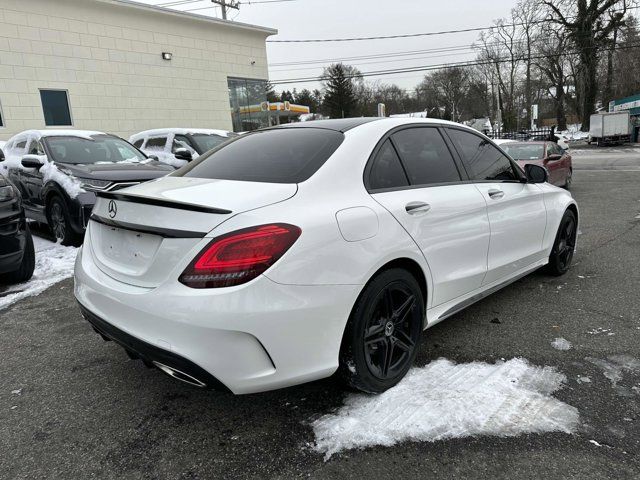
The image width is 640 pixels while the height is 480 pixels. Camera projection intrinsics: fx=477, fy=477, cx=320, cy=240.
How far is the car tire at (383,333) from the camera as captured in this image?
2.45 meters

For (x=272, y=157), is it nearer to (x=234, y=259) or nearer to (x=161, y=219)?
(x=161, y=219)

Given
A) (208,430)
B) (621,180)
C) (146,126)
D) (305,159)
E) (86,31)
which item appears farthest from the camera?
(146,126)

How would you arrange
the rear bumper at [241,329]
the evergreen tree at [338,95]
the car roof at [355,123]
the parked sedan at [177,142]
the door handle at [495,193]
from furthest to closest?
the evergreen tree at [338,95], the parked sedan at [177,142], the door handle at [495,193], the car roof at [355,123], the rear bumper at [241,329]

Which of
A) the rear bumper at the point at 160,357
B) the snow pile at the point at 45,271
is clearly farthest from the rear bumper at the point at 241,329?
the snow pile at the point at 45,271

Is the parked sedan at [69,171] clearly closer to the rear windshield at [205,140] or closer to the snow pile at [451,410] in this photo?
the rear windshield at [205,140]

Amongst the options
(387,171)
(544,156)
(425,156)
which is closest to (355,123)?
(387,171)

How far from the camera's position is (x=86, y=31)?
15273 millimetres

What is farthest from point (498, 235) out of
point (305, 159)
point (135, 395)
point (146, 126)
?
point (146, 126)

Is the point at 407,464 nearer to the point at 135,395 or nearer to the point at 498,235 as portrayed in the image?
the point at 135,395

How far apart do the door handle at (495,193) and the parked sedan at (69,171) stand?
4316mm

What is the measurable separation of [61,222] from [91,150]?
1.42m

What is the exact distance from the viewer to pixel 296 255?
213cm

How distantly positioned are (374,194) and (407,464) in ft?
4.42

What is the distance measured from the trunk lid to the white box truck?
3786cm
